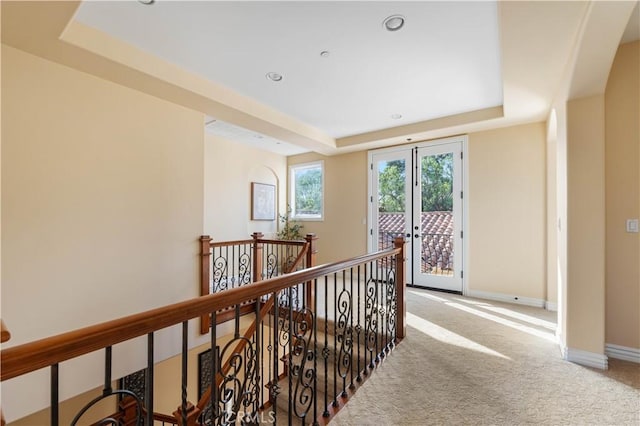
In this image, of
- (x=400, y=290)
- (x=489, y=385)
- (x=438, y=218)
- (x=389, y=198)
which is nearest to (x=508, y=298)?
(x=438, y=218)

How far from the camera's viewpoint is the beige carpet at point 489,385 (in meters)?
1.83

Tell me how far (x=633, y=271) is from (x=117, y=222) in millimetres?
4762

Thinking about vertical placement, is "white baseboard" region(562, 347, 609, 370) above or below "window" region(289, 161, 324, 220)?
below

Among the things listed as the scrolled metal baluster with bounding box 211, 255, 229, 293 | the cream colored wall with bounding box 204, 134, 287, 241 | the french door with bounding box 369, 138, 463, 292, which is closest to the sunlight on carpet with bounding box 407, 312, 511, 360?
the french door with bounding box 369, 138, 463, 292

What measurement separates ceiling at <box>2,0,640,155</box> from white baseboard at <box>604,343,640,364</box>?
2.39 metres

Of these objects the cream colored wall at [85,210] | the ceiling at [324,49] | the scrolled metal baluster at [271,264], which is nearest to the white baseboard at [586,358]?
the ceiling at [324,49]

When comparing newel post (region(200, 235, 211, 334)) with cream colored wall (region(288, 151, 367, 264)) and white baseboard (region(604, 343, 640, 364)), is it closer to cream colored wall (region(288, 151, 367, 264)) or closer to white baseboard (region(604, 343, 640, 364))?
cream colored wall (region(288, 151, 367, 264))

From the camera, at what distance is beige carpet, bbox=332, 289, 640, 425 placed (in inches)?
72.2

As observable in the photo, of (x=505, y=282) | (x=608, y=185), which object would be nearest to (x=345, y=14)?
(x=608, y=185)

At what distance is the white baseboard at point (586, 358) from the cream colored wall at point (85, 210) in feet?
12.7

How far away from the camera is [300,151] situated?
251 inches

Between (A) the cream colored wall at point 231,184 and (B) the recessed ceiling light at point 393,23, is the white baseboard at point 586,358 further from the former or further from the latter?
(A) the cream colored wall at point 231,184

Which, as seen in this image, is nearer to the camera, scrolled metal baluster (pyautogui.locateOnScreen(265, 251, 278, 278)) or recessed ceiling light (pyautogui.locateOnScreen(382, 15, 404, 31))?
recessed ceiling light (pyautogui.locateOnScreen(382, 15, 404, 31))

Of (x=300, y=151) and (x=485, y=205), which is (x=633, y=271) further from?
(x=300, y=151)
